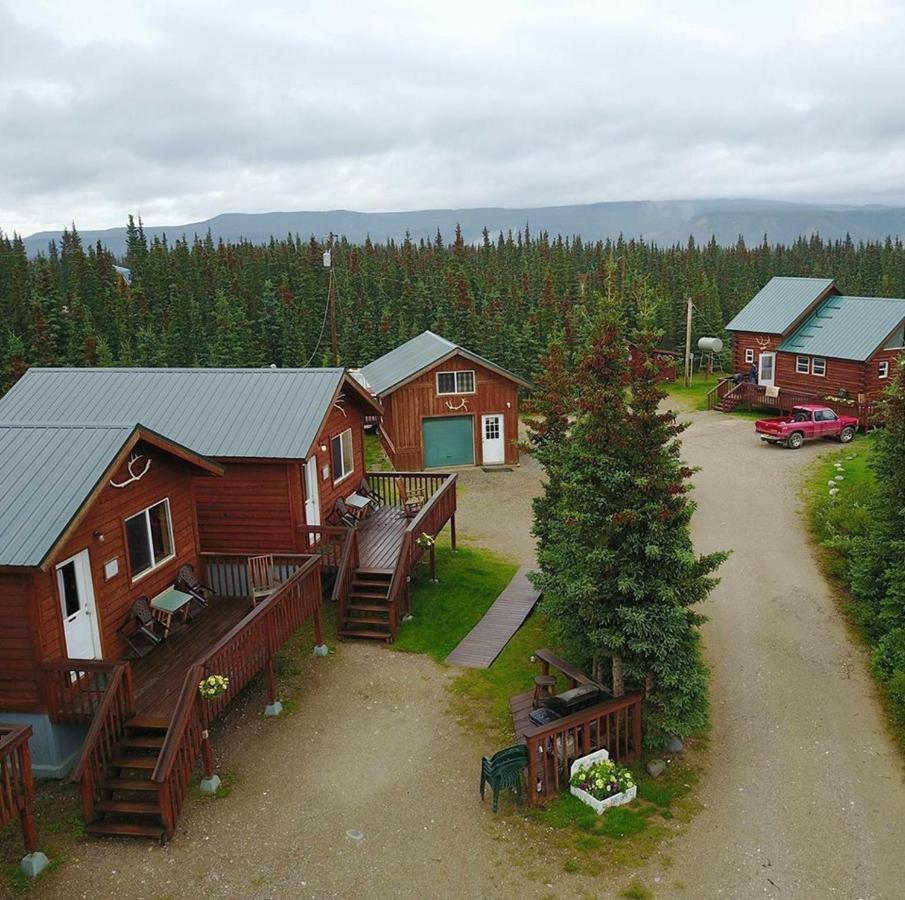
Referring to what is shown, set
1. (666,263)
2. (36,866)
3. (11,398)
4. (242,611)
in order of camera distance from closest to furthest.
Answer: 1. (36,866)
2. (242,611)
3. (11,398)
4. (666,263)

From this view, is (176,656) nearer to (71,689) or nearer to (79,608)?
(79,608)

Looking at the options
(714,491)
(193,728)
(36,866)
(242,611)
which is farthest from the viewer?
(714,491)

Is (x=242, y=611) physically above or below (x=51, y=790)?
above

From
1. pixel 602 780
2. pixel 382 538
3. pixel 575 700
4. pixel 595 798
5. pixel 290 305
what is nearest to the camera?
pixel 595 798

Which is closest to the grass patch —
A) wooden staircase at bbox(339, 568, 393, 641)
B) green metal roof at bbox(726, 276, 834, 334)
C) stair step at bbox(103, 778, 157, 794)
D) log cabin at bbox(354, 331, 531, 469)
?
wooden staircase at bbox(339, 568, 393, 641)

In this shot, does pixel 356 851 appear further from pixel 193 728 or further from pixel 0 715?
pixel 0 715

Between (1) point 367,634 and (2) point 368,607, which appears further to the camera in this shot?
(2) point 368,607

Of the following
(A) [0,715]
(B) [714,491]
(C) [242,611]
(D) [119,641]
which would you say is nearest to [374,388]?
(B) [714,491]

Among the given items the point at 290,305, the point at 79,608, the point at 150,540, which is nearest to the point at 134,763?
the point at 79,608
